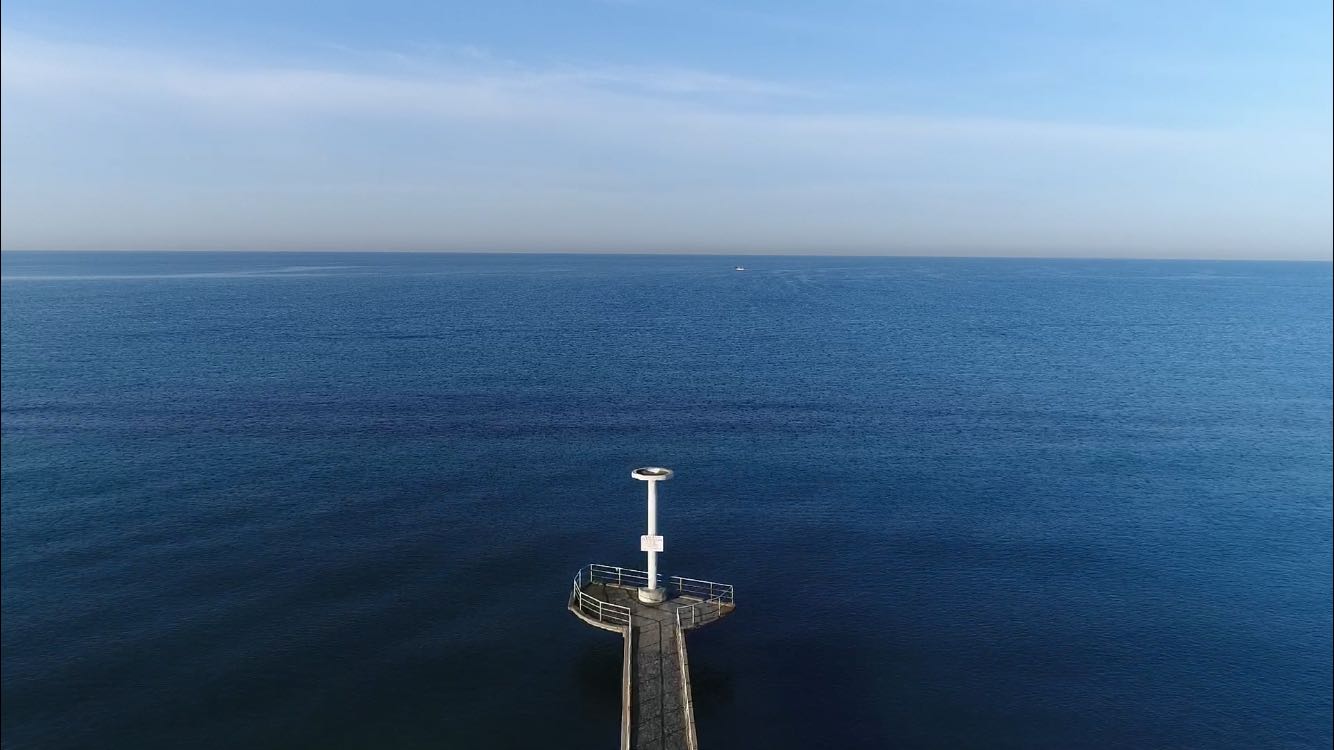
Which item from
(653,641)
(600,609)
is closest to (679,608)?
(653,641)

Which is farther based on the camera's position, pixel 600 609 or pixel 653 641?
pixel 600 609

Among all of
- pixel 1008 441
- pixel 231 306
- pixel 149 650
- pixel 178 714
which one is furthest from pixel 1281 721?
pixel 231 306

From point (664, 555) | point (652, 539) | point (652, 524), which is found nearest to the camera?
point (652, 524)

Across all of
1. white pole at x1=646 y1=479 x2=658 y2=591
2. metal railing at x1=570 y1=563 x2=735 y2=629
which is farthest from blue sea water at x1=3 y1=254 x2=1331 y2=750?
white pole at x1=646 y1=479 x2=658 y2=591

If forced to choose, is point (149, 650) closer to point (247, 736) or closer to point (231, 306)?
point (247, 736)

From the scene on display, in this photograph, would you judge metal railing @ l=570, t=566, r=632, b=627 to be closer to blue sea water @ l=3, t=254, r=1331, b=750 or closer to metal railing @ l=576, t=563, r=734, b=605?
metal railing @ l=576, t=563, r=734, b=605

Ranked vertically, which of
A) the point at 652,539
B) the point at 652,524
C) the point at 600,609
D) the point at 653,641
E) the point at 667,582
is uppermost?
the point at 652,524

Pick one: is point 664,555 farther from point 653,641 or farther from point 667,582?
point 653,641

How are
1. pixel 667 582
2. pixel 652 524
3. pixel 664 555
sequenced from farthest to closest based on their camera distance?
pixel 664 555, pixel 667 582, pixel 652 524
